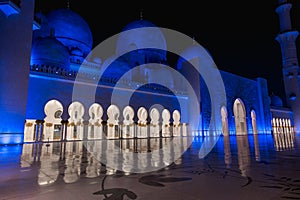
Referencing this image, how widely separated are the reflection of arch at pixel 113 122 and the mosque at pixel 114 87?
0.07 m

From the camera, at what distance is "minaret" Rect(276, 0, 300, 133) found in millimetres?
21656

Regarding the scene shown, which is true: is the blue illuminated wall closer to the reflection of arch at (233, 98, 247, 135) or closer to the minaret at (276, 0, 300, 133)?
the reflection of arch at (233, 98, 247, 135)

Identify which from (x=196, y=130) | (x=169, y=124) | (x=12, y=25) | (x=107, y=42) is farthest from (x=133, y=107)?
(x=107, y=42)

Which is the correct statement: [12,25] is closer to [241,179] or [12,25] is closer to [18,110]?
[18,110]

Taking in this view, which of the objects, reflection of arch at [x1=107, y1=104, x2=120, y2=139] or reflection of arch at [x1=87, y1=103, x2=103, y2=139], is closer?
reflection of arch at [x1=87, y1=103, x2=103, y2=139]

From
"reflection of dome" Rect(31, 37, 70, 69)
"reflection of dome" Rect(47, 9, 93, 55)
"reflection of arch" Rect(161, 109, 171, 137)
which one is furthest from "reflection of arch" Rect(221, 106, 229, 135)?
"reflection of dome" Rect(31, 37, 70, 69)

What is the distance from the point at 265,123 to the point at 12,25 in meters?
22.9

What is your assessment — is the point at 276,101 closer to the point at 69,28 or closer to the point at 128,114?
the point at 128,114

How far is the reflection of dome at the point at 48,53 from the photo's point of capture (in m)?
12.4

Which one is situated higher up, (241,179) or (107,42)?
(107,42)

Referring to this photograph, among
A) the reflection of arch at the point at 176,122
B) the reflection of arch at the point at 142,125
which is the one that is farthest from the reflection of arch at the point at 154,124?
the reflection of arch at the point at 176,122

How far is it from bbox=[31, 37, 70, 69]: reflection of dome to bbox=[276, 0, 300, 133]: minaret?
23.5m

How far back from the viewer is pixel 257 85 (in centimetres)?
2131

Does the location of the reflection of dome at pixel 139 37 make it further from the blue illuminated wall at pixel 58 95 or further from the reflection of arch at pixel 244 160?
the reflection of arch at pixel 244 160
